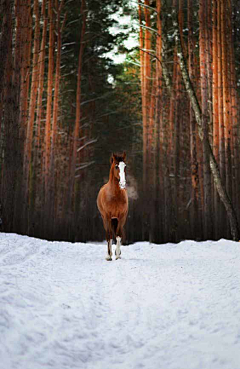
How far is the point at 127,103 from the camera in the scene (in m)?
28.2

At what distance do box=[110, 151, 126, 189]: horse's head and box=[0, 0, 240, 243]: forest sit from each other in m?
4.09

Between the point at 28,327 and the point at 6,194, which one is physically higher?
the point at 6,194

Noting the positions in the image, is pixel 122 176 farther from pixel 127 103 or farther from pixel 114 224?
pixel 127 103

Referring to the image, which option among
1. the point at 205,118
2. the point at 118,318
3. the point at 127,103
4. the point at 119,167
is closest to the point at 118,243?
the point at 119,167

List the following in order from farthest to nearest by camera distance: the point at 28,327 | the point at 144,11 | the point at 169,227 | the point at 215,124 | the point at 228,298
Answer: the point at 144,11 → the point at 215,124 → the point at 169,227 → the point at 228,298 → the point at 28,327

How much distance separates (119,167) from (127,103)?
823 inches

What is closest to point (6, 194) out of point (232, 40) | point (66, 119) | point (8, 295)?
point (8, 295)

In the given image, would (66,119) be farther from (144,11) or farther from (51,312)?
(51,312)

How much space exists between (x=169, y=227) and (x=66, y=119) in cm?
1519

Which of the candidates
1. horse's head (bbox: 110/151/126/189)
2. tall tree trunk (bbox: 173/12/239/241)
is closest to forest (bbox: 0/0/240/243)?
tall tree trunk (bbox: 173/12/239/241)

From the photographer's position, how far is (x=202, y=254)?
28.4ft

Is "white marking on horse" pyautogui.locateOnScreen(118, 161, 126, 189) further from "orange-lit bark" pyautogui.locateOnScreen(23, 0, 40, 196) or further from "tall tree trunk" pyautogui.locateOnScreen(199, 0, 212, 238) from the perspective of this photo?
"orange-lit bark" pyautogui.locateOnScreen(23, 0, 40, 196)

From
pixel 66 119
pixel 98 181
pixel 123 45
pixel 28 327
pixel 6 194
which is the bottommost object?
pixel 28 327

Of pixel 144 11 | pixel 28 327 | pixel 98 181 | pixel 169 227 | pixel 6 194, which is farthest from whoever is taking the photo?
pixel 98 181
